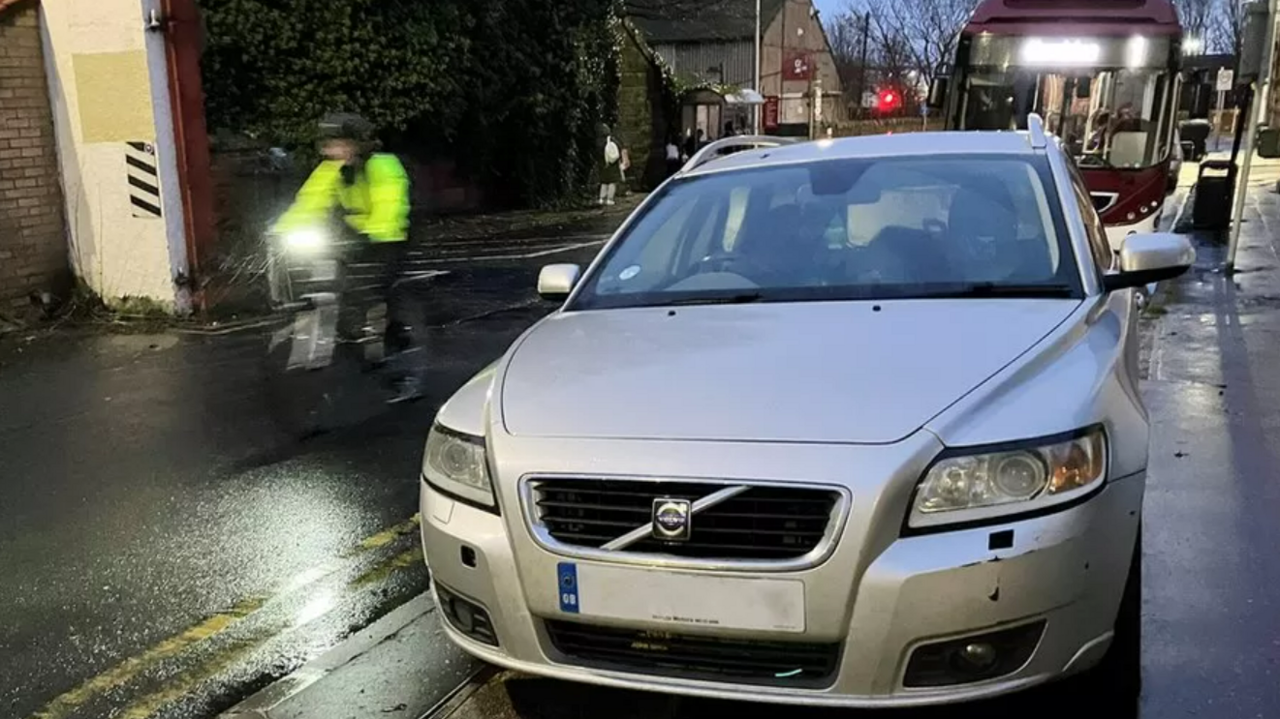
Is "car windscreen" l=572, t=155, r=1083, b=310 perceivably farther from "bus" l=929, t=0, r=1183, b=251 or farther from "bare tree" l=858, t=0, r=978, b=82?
"bare tree" l=858, t=0, r=978, b=82

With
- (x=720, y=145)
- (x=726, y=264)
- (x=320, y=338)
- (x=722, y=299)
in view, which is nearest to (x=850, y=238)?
(x=726, y=264)

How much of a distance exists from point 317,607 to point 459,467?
147cm

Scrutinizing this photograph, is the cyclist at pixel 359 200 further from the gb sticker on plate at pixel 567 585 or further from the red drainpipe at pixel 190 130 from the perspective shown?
the gb sticker on plate at pixel 567 585

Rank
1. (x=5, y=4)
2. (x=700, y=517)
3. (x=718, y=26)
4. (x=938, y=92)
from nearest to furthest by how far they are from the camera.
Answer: (x=700, y=517), (x=5, y=4), (x=938, y=92), (x=718, y=26)

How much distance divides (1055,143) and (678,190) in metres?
1.59

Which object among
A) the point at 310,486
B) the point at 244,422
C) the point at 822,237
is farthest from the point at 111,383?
the point at 822,237

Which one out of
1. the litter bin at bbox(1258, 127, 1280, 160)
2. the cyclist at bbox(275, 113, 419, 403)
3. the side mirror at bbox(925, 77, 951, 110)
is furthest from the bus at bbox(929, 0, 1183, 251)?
the cyclist at bbox(275, 113, 419, 403)

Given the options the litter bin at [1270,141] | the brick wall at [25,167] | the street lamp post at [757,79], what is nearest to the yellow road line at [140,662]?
the brick wall at [25,167]

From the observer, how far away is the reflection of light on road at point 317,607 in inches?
163

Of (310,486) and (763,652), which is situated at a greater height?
(763,652)

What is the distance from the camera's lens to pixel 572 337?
12.1 feet

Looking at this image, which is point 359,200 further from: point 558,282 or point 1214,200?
point 1214,200

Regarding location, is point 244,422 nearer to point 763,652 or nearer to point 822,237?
point 822,237

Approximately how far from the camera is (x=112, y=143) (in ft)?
33.0
